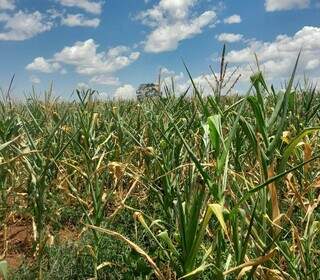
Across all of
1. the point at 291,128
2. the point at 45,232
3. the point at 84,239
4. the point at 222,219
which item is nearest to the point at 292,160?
the point at 291,128

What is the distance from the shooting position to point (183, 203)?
2.09m

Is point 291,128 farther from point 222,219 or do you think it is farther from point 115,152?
point 222,219

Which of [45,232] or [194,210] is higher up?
[194,210]

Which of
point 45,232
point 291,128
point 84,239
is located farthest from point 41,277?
point 291,128

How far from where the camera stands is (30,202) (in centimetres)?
329

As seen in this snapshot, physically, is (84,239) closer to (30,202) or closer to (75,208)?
(30,202)

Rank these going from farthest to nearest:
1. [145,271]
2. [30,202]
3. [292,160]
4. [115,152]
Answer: [115,152] → [292,160] → [30,202] → [145,271]


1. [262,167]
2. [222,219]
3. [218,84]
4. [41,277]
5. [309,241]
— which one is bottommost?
[41,277]

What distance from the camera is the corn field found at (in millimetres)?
1930

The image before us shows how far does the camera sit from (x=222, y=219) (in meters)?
1.72

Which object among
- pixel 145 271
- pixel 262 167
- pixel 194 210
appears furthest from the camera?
pixel 145 271

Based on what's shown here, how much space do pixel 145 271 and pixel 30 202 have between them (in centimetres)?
109

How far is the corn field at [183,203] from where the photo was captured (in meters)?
1.93

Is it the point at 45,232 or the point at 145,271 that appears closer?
the point at 145,271
